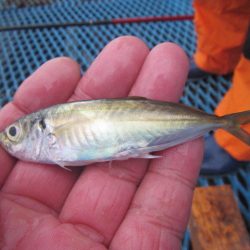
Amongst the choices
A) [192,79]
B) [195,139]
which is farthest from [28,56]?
[195,139]

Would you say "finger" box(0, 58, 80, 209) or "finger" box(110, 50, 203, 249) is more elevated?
"finger" box(0, 58, 80, 209)

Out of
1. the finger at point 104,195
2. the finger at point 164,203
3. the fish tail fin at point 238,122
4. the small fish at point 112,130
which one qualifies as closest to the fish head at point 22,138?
the small fish at point 112,130

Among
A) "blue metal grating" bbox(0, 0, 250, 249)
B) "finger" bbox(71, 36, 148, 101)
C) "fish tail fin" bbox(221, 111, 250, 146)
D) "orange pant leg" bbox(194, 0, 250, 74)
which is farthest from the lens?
"blue metal grating" bbox(0, 0, 250, 249)

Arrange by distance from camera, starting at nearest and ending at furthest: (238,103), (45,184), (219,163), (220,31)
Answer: (45,184), (238,103), (219,163), (220,31)

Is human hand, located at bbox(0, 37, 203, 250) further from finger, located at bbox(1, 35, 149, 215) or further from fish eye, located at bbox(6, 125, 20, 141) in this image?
fish eye, located at bbox(6, 125, 20, 141)

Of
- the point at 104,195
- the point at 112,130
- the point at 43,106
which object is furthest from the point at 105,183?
the point at 43,106

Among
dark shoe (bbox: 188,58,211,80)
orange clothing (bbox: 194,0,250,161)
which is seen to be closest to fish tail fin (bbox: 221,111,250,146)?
orange clothing (bbox: 194,0,250,161)

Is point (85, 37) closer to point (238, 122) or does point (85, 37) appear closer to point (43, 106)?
point (43, 106)

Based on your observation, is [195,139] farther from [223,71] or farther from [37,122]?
[223,71]
